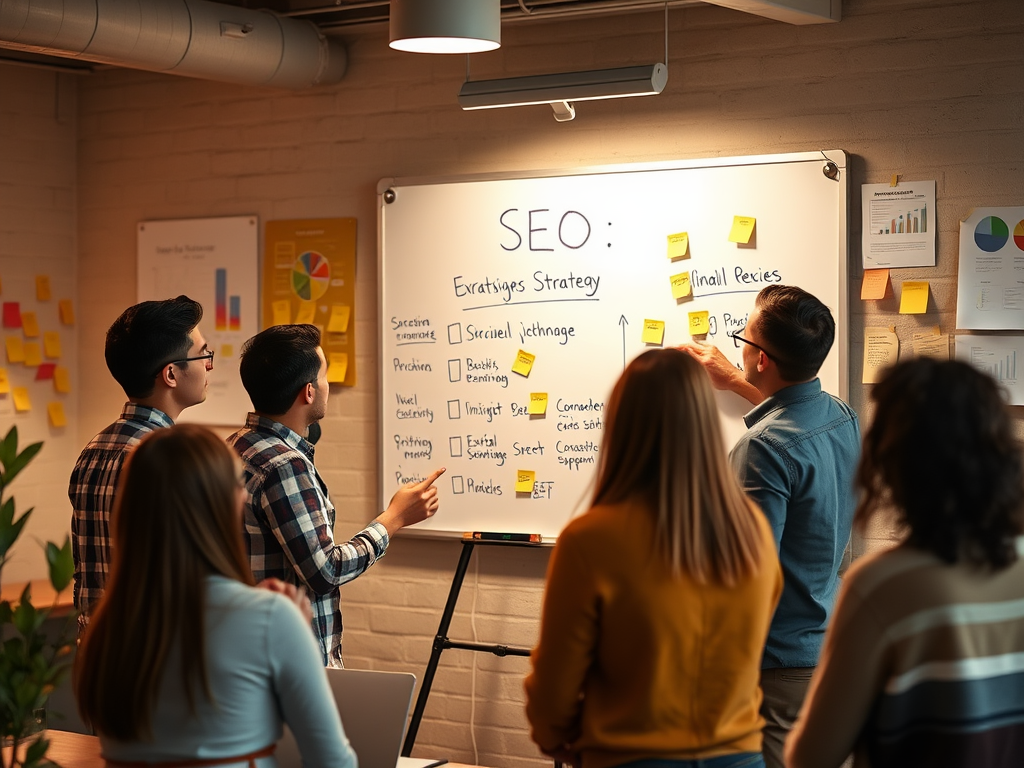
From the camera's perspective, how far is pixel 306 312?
4.19m

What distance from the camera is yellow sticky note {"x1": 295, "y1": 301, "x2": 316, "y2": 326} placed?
164 inches

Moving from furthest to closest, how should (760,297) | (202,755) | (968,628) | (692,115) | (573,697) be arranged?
(692,115) < (760,297) < (573,697) < (202,755) < (968,628)

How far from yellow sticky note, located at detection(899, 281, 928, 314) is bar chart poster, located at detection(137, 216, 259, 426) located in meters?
2.34

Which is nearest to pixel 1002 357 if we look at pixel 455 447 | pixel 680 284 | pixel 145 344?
pixel 680 284

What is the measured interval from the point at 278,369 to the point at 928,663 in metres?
1.59

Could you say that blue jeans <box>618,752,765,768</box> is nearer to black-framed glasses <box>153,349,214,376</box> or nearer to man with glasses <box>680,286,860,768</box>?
man with glasses <box>680,286,860,768</box>

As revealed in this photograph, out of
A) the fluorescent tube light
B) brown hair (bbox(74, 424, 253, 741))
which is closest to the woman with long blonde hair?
brown hair (bbox(74, 424, 253, 741))

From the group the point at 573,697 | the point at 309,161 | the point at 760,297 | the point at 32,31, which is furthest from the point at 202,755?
the point at 309,161

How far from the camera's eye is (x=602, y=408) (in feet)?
12.1

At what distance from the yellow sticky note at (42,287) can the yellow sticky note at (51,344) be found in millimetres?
144

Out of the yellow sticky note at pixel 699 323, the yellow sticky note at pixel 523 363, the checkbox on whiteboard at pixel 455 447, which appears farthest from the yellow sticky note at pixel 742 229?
the checkbox on whiteboard at pixel 455 447

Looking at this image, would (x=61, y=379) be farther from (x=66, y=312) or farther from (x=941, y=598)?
(x=941, y=598)

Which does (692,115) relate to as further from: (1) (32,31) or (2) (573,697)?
(2) (573,697)

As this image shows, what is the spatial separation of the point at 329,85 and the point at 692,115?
4.54 feet
